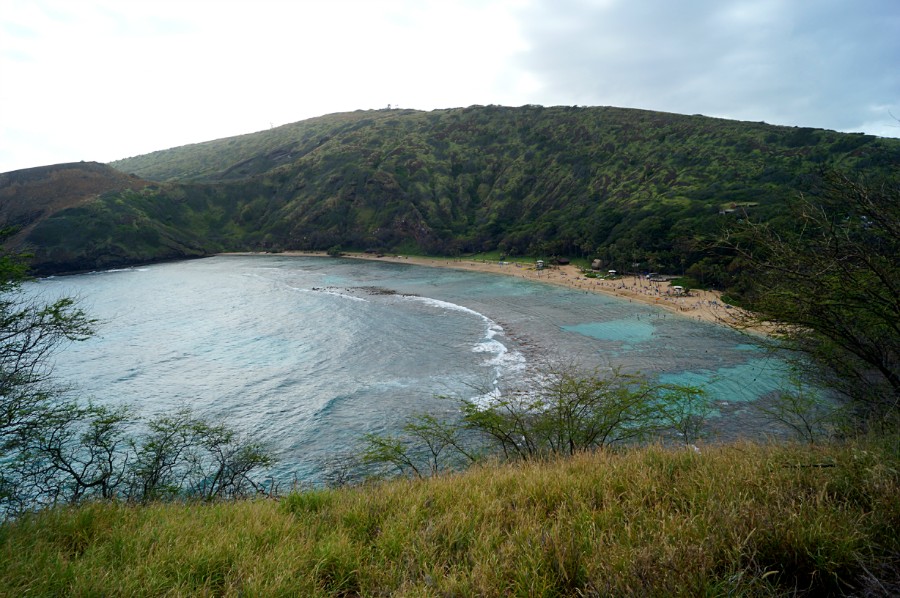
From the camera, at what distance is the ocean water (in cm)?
2520

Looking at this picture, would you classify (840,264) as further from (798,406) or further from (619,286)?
(619,286)

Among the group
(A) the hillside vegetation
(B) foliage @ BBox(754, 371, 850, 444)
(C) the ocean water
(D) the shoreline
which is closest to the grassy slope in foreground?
(C) the ocean water

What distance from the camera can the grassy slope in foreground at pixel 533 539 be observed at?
3631 mm

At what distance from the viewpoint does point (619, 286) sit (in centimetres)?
6006

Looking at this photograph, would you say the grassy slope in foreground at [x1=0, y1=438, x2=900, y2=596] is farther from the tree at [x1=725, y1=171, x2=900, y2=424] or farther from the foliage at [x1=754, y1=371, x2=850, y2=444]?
the foliage at [x1=754, y1=371, x2=850, y2=444]

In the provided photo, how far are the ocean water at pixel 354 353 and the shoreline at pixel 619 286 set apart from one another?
265 centimetres

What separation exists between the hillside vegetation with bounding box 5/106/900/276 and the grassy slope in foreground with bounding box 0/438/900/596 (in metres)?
58.4

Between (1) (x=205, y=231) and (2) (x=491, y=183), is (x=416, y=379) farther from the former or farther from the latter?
(1) (x=205, y=231)

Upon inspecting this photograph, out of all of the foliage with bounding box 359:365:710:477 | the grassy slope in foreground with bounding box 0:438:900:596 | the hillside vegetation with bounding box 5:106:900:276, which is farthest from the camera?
the hillside vegetation with bounding box 5:106:900:276

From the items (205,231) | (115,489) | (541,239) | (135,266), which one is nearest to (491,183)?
(541,239)

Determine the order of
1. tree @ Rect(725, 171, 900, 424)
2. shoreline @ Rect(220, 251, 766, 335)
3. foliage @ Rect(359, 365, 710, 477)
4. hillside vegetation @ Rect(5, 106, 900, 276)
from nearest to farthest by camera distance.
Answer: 1. tree @ Rect(725, 171, 900, 424)
2. foliage @ Rect(359, 365, 710, 477)
3. shoreline @ Rect(220, 251, 766, 335)
4. hillside vegetation @ Rect(5, 106, 900, 276)

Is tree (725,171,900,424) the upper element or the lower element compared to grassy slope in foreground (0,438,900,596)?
upper

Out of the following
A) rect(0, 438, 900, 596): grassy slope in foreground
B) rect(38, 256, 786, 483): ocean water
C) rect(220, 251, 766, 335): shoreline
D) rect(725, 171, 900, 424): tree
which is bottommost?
rect(38, 256, 786, 483): ocean water

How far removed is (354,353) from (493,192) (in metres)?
95.1
